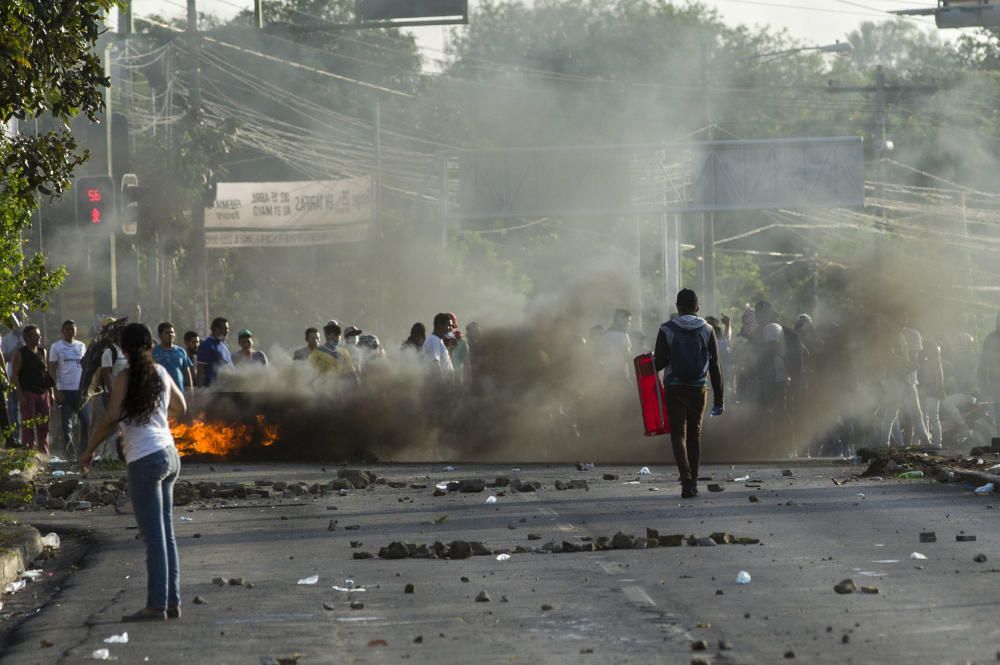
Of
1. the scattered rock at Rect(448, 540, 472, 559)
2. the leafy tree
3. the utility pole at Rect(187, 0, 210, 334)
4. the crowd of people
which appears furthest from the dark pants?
the utility pole at Rect(187, 0, 210, 334)

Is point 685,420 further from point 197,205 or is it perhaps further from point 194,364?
point 197,205

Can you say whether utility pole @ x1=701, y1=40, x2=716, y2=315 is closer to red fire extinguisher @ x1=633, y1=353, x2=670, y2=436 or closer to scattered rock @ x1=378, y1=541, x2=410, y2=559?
red fire extinguisher @ x1=633, y1=353, x2=670, y2=436

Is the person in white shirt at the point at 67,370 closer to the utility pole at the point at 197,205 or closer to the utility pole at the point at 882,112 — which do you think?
the utility pole at the point at 197,205

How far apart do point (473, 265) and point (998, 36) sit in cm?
2943

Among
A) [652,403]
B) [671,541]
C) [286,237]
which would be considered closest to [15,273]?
[671,541]

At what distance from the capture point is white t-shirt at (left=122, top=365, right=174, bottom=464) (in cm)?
875

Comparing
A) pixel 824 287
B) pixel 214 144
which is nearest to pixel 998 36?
pixel 824 287

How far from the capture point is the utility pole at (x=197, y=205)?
32250 mm

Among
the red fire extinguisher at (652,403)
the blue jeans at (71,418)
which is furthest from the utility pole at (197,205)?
the red fire extinguisher at (652,403)

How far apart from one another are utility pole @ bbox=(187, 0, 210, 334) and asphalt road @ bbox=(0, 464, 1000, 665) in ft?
61.8

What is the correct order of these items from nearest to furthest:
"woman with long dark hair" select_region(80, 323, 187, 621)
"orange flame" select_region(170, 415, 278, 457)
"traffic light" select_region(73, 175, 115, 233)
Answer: "woman with long dark hair" select_region(80, 323, 187, 621), "orange flame" select_region(170, 415, 278, 457), "traffic light" select_region(73, 175, 115, 233)

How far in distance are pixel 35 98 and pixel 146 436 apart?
448 cm

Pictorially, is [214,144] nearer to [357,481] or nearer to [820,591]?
[357,481]

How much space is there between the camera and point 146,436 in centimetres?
877
